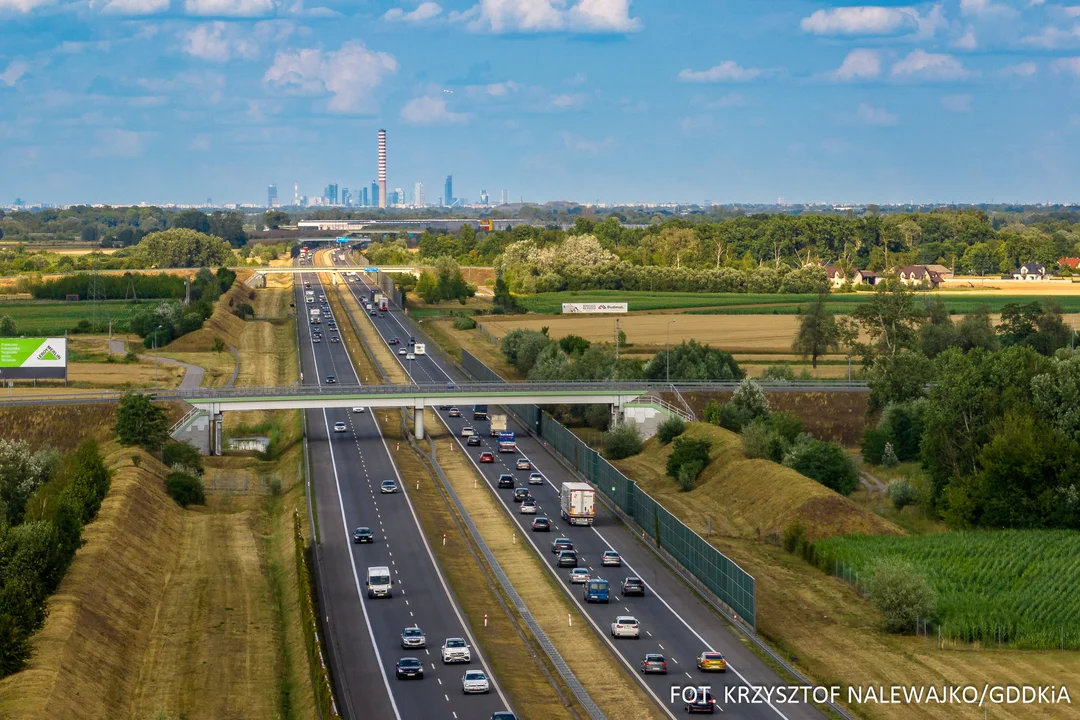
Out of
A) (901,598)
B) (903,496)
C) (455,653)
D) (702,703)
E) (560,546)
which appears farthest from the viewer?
(903,496)

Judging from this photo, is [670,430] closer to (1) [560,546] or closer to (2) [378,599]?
(1) [560,546]

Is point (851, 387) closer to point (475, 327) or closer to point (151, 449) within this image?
point (151, 449)

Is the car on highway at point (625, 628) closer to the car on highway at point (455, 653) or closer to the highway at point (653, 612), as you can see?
the highway at point (653, 612)

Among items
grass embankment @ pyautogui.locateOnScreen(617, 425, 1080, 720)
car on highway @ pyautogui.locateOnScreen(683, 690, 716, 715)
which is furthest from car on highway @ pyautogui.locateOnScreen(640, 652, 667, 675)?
grass embankment @ pyautogui.locateOnScreen(617, 425, 1080, 720)

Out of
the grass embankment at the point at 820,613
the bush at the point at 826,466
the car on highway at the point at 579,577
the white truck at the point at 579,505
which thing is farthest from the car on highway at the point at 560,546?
the bush at the point at 826,466

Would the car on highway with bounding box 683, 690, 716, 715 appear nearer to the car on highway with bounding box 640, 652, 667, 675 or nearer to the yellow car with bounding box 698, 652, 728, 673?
the car on highway with bounding box 640, 652, 667, 675

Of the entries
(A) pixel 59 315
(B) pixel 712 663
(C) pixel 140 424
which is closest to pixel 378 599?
(B) pixel 712 663
